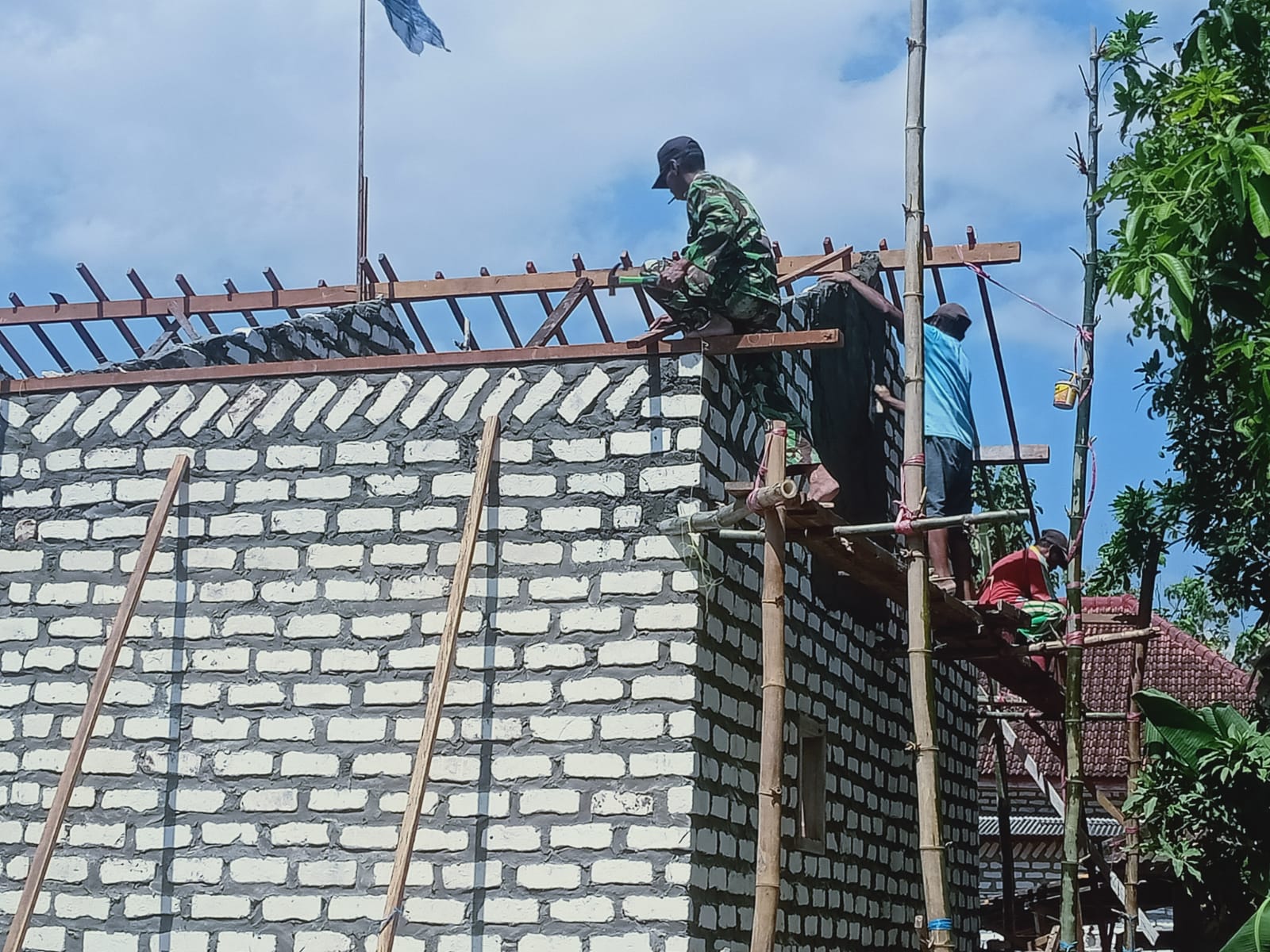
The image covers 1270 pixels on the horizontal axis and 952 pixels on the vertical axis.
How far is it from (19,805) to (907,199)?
5390 mm

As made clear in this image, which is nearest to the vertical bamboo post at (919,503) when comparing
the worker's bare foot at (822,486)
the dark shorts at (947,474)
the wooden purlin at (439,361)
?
the wooden purlin at (439,361)

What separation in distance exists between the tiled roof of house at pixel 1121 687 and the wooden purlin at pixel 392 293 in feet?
43.6

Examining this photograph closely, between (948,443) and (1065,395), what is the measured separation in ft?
2.51

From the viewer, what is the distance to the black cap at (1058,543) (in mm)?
10984

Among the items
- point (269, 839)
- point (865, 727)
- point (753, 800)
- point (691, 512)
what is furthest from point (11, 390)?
point (865, 727)

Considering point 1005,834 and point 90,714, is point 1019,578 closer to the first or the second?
point 1005,834

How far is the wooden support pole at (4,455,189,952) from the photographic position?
24.3ft

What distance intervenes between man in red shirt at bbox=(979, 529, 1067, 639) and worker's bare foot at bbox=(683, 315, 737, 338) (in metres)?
3.08

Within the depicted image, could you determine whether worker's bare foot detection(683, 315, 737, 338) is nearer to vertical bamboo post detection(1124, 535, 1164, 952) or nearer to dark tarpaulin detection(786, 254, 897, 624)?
dark tarpaulin detection(786, 254, 897, 624)

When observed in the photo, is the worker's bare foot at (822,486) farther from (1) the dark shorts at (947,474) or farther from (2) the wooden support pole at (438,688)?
(1) the dark shorts at (947,474)

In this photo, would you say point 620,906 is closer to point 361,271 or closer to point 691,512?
point 691,512

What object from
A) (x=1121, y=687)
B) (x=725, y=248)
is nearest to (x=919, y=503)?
(x=725, y=248)

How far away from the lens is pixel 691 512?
7676 millimetres

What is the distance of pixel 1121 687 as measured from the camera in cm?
2400
